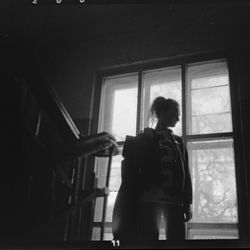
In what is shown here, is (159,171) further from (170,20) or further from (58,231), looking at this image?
(170,20)

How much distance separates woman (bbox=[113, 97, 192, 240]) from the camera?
1084 millimetres

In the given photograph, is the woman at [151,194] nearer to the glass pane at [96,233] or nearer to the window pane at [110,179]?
the window pane at [110,179]

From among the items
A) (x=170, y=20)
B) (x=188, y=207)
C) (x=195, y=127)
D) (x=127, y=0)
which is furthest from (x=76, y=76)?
(x=188, y=207)

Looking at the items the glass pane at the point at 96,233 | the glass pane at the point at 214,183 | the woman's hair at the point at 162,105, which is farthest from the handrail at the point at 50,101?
the glass pane at the point at 96,233

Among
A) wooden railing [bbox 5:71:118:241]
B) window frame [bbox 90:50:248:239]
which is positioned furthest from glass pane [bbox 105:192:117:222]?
wooden railing [bbox 5:71:118:241]

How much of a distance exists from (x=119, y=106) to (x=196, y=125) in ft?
Answer: 1.69

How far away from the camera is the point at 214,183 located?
63.6 inches

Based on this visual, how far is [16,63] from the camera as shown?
85 cm

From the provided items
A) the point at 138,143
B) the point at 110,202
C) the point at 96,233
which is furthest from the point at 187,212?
the point at 96,233

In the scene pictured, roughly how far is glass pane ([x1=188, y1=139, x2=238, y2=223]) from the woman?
460 mm

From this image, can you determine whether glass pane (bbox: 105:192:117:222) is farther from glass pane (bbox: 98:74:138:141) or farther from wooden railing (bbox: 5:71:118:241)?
wooden railing (bbox: 5:71:118:241)

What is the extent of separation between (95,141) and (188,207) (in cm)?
47

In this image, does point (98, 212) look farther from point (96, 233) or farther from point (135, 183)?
point (135, 183)

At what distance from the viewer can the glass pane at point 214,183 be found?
1574 millimetres
